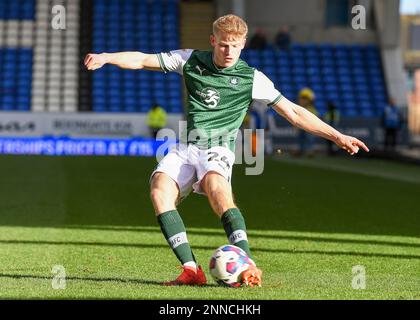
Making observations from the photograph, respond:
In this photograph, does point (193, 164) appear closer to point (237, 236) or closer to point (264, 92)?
point (237, 236)

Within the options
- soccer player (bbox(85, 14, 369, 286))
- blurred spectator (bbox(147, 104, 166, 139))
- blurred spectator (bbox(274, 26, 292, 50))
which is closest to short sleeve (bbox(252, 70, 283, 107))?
soccer player (bbox(85, 14, 369, 286))

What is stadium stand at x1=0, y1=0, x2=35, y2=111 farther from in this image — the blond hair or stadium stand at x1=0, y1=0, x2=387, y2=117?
the blond hair

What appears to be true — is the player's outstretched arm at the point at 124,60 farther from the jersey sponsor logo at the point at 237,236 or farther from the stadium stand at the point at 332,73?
the stadium stand at the point at 332,73

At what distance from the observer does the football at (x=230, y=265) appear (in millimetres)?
7645

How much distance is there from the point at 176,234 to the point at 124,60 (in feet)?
4.29

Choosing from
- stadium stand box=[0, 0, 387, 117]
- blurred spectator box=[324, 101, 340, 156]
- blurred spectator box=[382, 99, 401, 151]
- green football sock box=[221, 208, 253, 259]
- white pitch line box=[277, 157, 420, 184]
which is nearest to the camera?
green football sock box=[221, 208, 253, 259]

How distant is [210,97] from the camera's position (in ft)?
26.4

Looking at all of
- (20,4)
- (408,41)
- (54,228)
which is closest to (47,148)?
(20,4)

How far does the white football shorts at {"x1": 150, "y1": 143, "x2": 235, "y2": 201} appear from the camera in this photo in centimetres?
801

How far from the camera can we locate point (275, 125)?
128 feet

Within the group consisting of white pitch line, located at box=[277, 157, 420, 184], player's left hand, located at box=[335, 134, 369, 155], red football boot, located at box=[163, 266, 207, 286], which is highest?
player's left hand, located at box=[335, 134, 369, 155]

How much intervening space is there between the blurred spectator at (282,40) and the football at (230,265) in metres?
36.6

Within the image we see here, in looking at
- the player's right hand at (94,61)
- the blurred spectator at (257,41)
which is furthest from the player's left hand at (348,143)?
the blurred spectator at (257,41)
